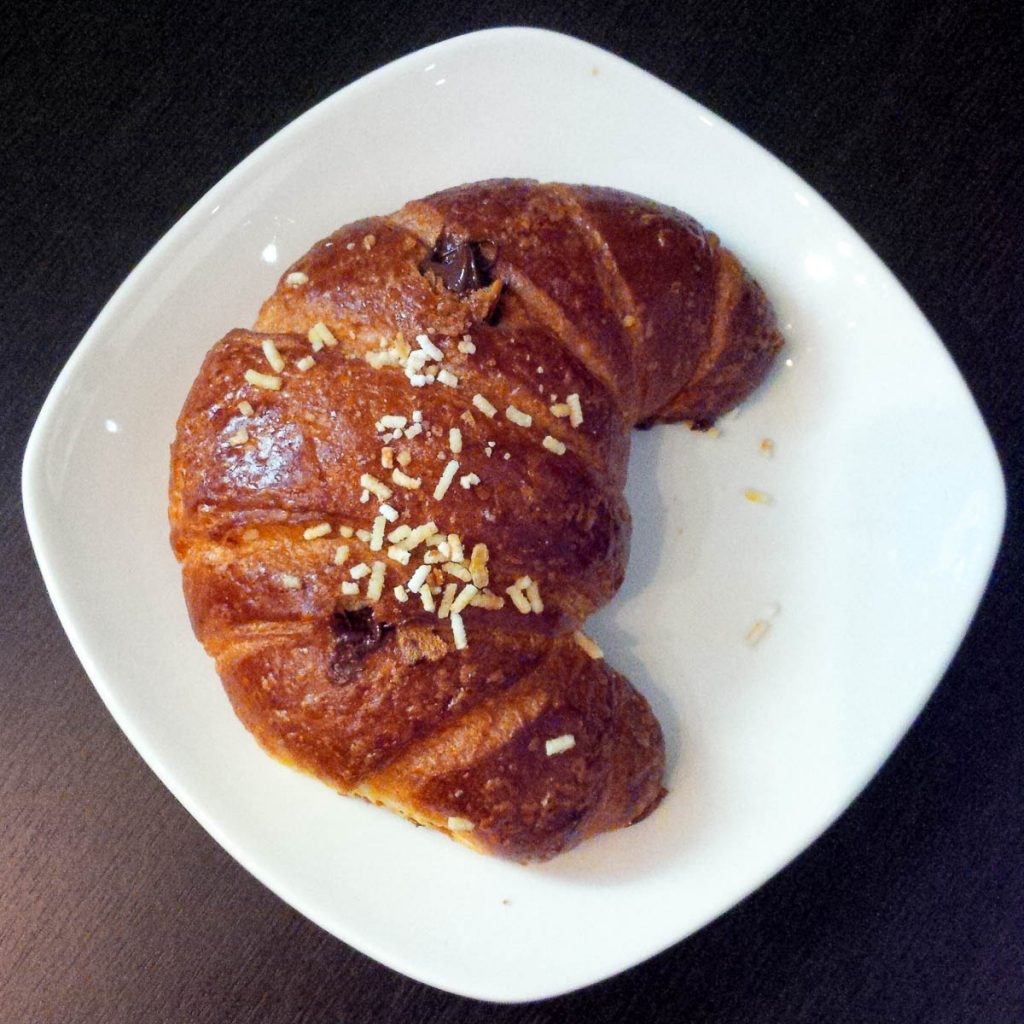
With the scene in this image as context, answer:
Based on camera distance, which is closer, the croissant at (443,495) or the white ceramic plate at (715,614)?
the croissant at (443,495)

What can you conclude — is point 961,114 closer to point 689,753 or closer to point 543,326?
point 543,326

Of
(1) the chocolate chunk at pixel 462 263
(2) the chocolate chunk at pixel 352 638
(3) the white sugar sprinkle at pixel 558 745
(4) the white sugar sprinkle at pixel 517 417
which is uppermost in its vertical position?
(1) the chocolate chunk at pixel 462 263

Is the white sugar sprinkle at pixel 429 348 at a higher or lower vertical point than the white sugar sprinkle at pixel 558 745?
higher

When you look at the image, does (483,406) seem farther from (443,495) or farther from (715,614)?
(715,614)

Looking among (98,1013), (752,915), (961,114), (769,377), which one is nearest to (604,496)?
(769,377)

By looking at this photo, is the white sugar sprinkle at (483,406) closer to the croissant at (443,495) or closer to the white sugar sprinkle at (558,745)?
the croissant at (443,495)

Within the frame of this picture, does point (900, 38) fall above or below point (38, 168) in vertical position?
above

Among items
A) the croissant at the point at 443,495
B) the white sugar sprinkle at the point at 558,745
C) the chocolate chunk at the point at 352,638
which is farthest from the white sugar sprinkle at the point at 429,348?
the white sugar sprinkle at the point at 558,745
